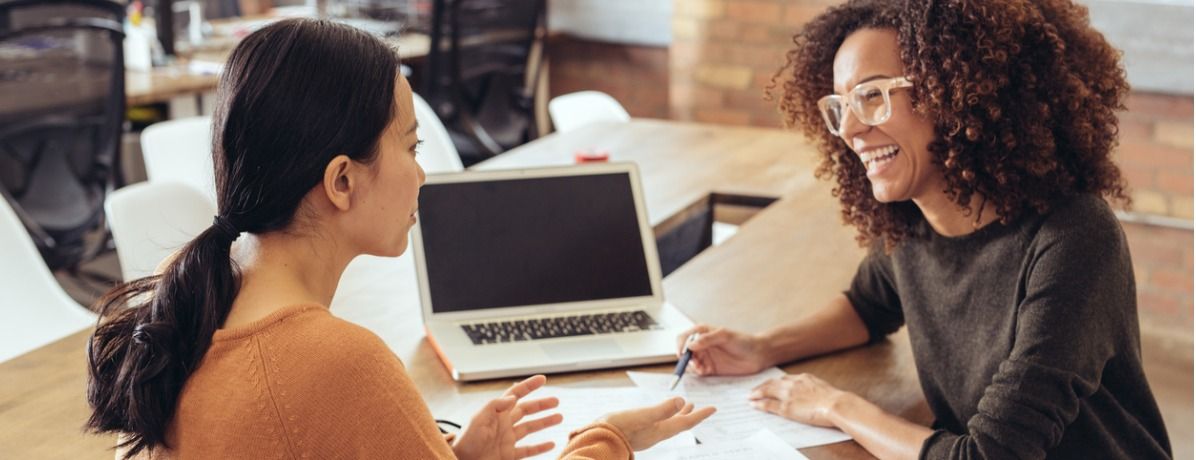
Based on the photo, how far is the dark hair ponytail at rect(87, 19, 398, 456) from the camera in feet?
3.52

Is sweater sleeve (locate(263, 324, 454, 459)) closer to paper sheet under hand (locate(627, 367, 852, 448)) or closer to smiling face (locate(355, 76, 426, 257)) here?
smiling face (locate(355, 76, 426, 257))

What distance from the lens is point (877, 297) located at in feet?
6.12

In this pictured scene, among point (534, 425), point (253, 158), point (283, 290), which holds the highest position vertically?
point (253, 158)

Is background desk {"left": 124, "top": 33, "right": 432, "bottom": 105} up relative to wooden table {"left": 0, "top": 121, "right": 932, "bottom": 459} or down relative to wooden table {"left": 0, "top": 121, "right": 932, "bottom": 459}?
down

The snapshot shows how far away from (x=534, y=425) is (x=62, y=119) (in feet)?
8.32

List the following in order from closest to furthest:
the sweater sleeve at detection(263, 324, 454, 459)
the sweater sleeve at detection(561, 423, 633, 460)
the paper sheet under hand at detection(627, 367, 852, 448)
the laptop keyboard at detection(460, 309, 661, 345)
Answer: the sweater sleeve at detection(263, 324, 454, 459) < the sweater sleeve at detection(561, 423, 633, 460) < the paper sheet under hand at detection(627, 367, 852, 448) < the laptop keyboard at detection(460, 309, 661, 345)

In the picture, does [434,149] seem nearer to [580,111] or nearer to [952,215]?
[580,111]

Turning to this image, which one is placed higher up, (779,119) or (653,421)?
(653,421)

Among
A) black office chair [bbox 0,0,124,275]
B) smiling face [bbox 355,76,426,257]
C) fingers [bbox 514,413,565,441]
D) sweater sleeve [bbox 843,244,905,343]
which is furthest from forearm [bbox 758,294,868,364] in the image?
black office chair [bbox 0,0,124,275]

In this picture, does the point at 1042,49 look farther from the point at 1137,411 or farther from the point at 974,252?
the point at 1137,411

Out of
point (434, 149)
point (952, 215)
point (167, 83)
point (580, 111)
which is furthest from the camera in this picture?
point (167, 83)

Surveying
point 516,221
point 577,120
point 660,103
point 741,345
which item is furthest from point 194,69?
point 741,345

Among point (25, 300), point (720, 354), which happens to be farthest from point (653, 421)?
point (25, 300)

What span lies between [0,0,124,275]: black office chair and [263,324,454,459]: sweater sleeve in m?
2.60
